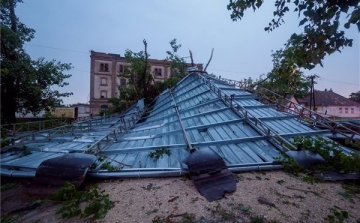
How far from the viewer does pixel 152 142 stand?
25.0ft

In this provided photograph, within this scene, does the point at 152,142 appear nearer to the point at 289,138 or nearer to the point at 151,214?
the point at 151,214

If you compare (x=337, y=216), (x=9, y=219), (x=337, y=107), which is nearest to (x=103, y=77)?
(x=9, y=219)

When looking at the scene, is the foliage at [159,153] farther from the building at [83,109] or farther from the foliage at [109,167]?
the building at [83,109]

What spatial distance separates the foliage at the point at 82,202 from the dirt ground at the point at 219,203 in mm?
120

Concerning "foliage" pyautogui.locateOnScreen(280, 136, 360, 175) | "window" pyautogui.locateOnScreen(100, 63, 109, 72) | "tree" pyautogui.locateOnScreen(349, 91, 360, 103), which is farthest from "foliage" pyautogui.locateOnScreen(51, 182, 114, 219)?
"tree" pyautogui.locateOnScreen(349, 91, 360, 103)

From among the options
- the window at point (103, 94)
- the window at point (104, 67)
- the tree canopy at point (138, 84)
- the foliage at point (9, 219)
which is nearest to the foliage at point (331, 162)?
the foliage at point (9, 219)

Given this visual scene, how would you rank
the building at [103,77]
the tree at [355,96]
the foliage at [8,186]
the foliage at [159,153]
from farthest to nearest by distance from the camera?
the tree at [355,96] → the building at [103,77] → the foliage at [159,153] → the foliage at [8,186]

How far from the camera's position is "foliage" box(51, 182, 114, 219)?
11.9 ft

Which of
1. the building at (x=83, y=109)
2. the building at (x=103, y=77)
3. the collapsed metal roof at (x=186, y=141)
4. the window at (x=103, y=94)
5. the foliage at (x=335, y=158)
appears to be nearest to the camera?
the foliage at (x=335, y=158)

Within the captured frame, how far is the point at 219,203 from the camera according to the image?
3.85 meters

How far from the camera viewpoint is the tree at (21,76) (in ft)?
44.8

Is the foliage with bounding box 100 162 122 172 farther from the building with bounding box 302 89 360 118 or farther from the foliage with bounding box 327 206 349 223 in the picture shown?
the building with bounding box 302 89 360 118

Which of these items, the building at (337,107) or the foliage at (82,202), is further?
the building at (337,107)

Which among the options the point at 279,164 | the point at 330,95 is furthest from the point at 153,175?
the point at 330,95
